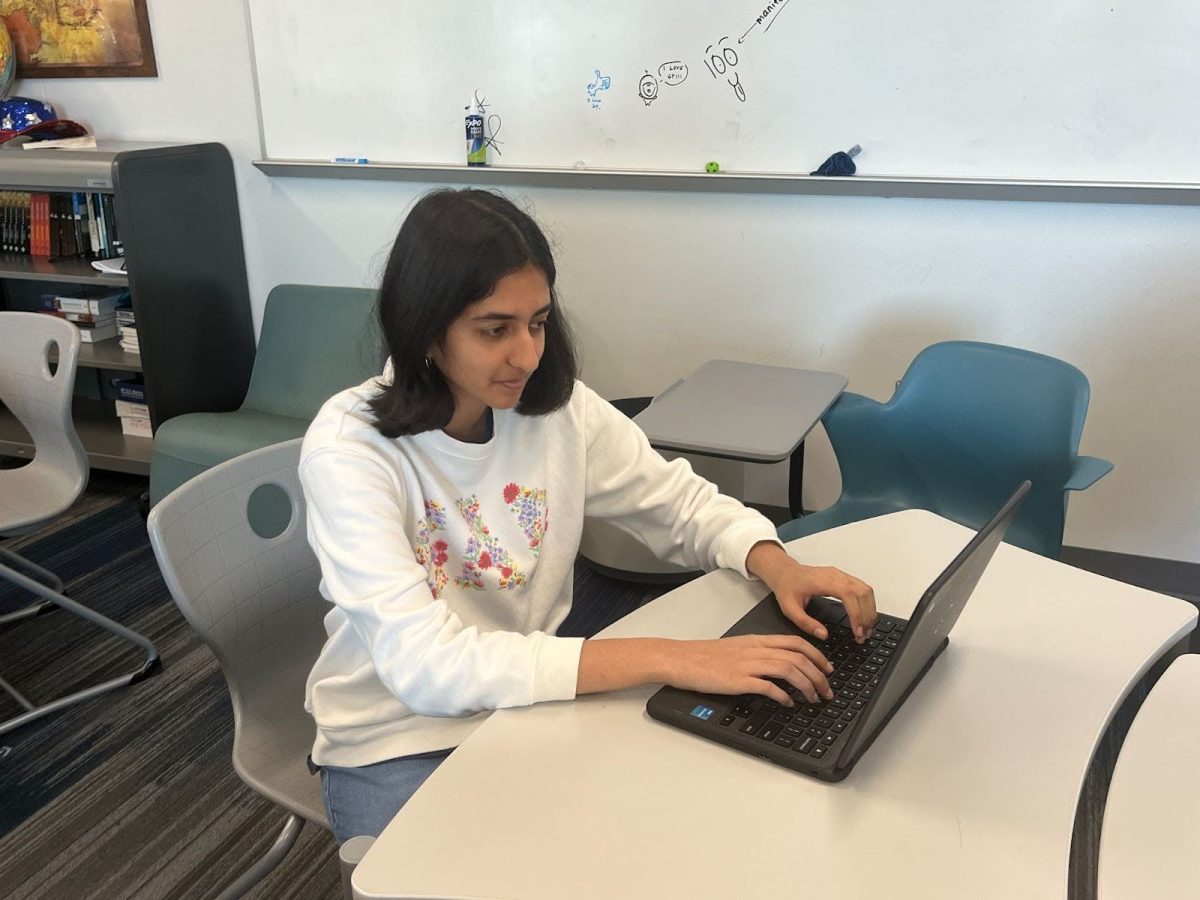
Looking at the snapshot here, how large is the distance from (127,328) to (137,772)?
6.09 ft

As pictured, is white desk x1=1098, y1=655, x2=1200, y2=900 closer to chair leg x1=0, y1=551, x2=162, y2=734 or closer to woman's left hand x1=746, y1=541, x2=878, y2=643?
woman's left hand x1=746, y1=541, x2=878, y2=643

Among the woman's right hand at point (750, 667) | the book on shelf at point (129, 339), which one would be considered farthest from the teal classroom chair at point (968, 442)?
the book on shelf at point (129, 339)

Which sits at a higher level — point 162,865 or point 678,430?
point 678,430

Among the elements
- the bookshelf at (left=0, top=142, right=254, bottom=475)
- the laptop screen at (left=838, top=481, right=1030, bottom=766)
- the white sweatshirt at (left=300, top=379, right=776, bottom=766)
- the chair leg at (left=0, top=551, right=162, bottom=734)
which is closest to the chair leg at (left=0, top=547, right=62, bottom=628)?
the chair leg at (left=0, top=551, right=162, bottom=734)

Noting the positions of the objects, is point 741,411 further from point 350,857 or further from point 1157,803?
point 350,857

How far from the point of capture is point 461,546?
1.25 metres

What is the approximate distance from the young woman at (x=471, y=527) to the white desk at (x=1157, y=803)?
287mm

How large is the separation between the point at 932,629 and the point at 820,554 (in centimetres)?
39

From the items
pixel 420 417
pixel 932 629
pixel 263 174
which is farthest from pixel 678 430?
pixel 263 174

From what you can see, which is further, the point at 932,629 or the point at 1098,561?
the point at 1098,561

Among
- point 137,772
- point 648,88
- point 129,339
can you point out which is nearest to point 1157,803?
point 137,772

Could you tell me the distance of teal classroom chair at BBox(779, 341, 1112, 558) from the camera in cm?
194

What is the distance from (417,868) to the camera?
32.3 inches

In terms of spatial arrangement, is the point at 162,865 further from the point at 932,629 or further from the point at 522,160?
the point at 522,160
